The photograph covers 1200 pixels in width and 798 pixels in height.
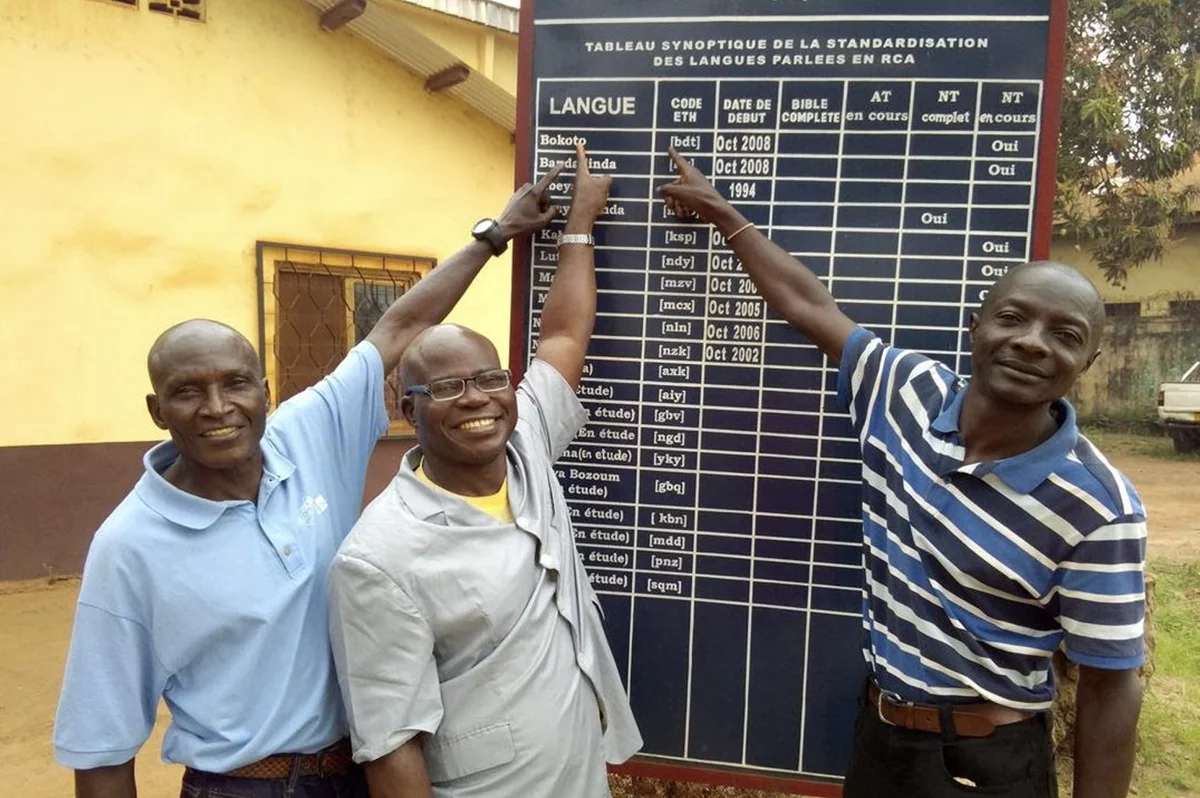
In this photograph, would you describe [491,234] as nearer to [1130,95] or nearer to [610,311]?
[610,311]

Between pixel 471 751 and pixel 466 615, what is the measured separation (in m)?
0.30

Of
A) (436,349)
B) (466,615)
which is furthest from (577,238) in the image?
(466,615)

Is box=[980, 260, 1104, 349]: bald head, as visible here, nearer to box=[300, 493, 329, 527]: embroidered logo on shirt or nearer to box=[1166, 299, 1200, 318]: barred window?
box=[300, 493, 329, 527]: embroidered logo on shirt

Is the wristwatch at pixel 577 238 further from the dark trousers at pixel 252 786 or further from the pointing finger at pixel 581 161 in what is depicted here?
the dark trousers at pixel 252 786

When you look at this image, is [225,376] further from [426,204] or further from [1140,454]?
[1140,454]

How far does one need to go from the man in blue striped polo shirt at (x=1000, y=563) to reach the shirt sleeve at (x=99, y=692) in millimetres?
1616

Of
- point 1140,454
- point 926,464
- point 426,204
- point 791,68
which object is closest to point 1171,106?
point 1140,454

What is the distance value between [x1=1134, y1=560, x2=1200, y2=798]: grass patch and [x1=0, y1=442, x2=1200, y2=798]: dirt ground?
6.78ft

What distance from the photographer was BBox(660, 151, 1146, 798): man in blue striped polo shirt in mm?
1636

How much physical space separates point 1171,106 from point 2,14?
13545 millimetres

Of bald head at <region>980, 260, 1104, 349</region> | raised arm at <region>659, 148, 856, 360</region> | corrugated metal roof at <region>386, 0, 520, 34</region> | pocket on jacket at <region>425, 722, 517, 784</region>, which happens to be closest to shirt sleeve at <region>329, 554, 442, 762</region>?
pocket on jacket at <region>425, 722, 517, 784</region>

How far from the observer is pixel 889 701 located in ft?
6.38

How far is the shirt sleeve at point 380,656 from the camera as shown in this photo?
66.2 inches

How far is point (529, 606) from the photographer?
1.86m
